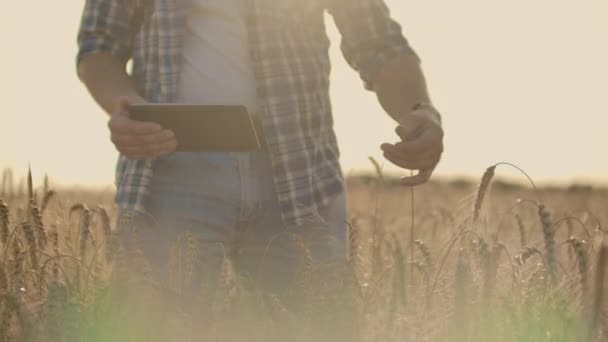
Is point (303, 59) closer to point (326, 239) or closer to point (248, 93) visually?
point (248, 93)

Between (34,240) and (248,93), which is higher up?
(248,93)

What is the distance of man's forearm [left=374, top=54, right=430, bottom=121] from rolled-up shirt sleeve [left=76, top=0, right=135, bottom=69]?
2.47 feet

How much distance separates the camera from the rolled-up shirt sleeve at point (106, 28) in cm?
307

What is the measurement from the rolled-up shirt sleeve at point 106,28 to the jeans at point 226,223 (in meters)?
0.39

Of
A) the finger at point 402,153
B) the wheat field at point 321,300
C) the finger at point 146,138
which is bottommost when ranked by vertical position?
the wheat field at point 321,300

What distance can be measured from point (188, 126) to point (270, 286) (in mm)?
617

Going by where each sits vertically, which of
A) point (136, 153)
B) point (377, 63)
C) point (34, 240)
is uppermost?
point (377, 63)

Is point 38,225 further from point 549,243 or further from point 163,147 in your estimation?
point 549,243

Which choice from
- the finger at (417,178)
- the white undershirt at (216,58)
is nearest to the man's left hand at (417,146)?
the finger at (417,178)

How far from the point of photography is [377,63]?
10.3ft

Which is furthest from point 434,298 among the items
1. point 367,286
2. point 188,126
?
point 188,126

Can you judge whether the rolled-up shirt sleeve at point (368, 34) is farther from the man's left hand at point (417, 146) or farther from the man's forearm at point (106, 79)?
the man's forearm at point (106, 79)

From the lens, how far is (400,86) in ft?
10.1

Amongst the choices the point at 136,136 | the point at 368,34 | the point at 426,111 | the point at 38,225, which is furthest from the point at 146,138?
the point at 368,34
